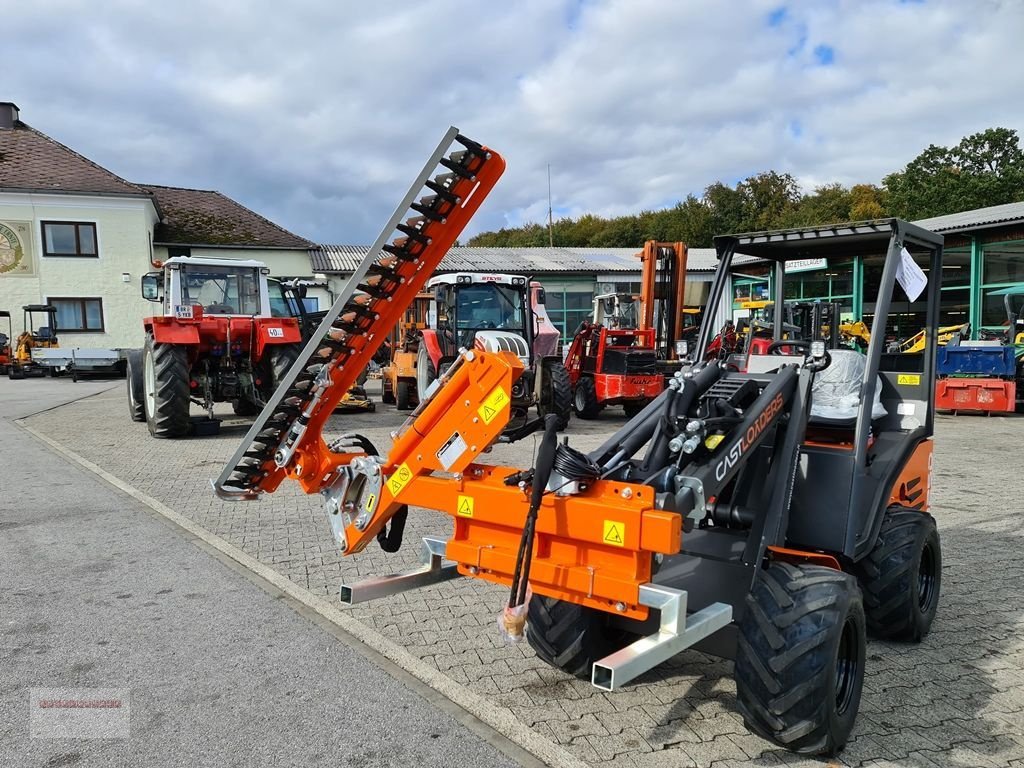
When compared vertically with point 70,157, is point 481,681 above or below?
below

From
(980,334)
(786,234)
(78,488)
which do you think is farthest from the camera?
(980,334)

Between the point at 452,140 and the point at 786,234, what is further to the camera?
the point at 786,234

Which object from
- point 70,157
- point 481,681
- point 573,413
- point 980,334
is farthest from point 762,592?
point 70,157

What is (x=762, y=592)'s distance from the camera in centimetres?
302

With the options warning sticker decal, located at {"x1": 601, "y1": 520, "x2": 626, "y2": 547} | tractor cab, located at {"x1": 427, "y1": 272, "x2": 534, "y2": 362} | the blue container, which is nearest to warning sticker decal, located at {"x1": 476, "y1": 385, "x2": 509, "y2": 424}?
warning sticker decal, located at {"x1": 601, "y1": 520, "x2": 626, "y2": 547}

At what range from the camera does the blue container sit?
44.6 ft

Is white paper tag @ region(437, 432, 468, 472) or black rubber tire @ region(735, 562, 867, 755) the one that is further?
white paper tag @ region(437, 432, 468, 472)

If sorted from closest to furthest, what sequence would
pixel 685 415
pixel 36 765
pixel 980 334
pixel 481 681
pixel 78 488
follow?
pixel 36 765, pixel 685 415, pixel 481 681, pixel 78 488, pixel 980 334

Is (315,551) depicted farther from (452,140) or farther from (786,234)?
(786,234)

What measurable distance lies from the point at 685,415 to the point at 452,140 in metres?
1.55

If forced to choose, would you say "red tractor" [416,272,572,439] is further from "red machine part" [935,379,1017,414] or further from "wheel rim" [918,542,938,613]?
"wheel rim" [918,542,938,613]

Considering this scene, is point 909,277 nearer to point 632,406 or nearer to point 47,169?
point 632,406

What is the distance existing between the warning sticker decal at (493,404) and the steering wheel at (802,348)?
1.59m

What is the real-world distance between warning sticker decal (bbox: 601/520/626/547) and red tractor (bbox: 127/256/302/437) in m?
8.65
